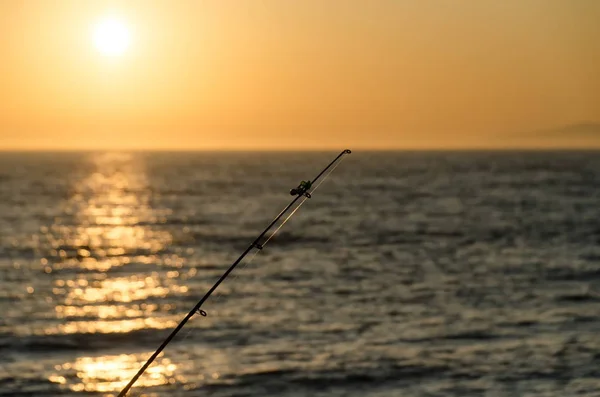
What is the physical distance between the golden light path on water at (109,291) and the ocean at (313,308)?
0.10 metres

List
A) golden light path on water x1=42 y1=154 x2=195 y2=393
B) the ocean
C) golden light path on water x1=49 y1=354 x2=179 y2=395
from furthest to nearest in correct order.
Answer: golden light path on water x1=42 y1=154 x2=195 y2=393 → the ocean → golden light path on water x1=49 y1=354 x2=179 y2=395

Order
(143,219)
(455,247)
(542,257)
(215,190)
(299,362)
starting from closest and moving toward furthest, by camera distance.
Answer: (299,362) → (542,257) → (455,247) → (143,219) → (215,190)

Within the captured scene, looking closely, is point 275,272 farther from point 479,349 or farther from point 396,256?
point 479,349

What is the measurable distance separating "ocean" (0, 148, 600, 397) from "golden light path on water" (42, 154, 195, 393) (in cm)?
10

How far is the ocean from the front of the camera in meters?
24.5

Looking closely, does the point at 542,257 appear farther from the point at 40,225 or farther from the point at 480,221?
the point at 40,225

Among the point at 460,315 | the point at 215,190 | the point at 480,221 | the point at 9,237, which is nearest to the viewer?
the point at 460,315

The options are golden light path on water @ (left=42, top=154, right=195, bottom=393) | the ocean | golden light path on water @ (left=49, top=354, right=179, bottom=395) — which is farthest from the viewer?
golden light path on water @ (left=42, top=154, right=195, bottom=393)

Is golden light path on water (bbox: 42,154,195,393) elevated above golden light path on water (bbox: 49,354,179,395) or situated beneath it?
elevated above

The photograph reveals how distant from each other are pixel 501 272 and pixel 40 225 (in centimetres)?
4298

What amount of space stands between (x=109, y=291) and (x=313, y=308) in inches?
379

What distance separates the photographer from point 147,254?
54.9 meters

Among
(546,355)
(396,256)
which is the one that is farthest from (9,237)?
(546,355)

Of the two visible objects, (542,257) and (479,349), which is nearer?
(479,349)
